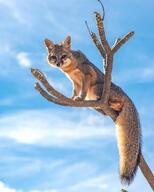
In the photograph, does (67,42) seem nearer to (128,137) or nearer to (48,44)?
(48,44)

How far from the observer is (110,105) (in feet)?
40.7

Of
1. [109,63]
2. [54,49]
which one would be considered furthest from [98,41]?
[54,49]

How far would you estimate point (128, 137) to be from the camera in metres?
12.2

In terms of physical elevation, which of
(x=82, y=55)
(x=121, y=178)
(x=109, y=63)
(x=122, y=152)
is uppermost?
(x=82, y=55)

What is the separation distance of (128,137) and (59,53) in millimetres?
3049

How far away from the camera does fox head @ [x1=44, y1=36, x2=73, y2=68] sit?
13.6 metres

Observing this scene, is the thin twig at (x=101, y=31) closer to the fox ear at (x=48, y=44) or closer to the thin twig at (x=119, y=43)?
the thin twig at (x=119, y=43)

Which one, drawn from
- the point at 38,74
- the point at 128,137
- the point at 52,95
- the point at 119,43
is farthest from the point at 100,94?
the point at 38,74

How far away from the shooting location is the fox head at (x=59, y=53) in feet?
44.5

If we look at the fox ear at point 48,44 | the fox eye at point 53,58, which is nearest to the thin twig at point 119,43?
the fox eye at point 53,58

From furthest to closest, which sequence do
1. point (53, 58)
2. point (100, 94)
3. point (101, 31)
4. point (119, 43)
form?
point (53, 58) < point (100, 94) < point (119, 43) < point (101, 31)

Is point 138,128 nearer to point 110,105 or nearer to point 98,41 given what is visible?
point 110,105

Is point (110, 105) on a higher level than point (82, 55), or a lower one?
lower

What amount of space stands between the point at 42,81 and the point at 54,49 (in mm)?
3734
